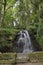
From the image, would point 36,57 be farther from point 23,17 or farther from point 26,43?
point 23,17

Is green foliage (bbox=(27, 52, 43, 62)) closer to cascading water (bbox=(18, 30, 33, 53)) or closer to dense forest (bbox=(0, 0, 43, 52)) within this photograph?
cascading water (bbox=(18, 30, 33, 53))

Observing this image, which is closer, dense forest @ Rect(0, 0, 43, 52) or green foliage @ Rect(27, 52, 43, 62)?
green foliage @ Rect(27, 52, 43, 62)

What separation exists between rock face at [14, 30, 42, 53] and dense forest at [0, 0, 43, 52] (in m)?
0.33

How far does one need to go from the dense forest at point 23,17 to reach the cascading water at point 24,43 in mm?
586

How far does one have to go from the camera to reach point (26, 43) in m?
15.7

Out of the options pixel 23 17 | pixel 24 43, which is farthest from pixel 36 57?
pixel 23 17

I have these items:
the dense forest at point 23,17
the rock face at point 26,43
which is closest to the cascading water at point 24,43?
the rock face at point 26,43

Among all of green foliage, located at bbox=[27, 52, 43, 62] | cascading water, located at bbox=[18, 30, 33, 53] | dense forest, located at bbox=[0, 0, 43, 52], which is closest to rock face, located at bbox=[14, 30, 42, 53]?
cascading water, located at bbox=[18, 30, 33, 53]

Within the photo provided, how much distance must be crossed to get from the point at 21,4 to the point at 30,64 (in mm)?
15837

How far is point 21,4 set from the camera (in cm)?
2423

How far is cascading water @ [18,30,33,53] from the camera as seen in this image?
15057 mm

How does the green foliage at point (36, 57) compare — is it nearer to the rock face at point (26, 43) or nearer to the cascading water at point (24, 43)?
the cascading water at point (24, 43)

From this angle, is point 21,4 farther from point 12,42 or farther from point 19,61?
point 19,61

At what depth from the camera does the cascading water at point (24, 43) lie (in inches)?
593
